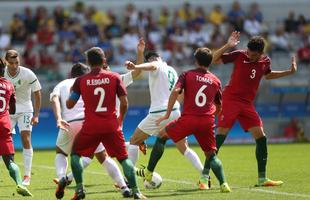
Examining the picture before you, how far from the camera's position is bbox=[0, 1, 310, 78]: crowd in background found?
30.6 m

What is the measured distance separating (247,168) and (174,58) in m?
13.2

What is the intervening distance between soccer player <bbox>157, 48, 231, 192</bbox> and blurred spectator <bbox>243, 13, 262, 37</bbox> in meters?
19.6

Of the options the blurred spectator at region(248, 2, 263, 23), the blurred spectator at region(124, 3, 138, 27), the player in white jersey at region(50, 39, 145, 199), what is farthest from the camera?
the blurred spectator at region(248, 2, 263, 23)

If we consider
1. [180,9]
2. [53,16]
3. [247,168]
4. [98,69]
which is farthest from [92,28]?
[98,69]

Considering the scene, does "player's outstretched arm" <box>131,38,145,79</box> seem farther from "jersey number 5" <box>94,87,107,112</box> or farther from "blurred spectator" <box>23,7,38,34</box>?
"blurred spectator" <box>23,7,38,34</box>

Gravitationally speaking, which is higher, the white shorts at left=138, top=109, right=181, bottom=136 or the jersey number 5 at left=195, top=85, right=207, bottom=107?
the jersey number 5 at left=195, top=85, right=207, bottom=107

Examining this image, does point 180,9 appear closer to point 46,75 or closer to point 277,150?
point 46,75

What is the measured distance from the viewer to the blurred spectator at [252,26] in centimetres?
3262

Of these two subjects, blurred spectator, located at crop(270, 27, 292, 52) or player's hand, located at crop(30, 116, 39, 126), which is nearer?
player's hand, located at crop(30, 116, 39, 126)

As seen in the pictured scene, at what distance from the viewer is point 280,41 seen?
32.6m

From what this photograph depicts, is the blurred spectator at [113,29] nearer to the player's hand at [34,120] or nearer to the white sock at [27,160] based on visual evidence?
the white sock at [27,160]

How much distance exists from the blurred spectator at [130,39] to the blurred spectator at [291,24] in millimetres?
5978

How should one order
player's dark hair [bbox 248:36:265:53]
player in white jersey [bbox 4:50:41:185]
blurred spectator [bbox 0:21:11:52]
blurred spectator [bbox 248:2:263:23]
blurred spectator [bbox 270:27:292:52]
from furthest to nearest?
blurred spectator [bbox 248:2:263:23], blurred spectator [bbox 270:27:292:52], blurred spectator [bbox 0:21:11:52], player in white jersey [bbox 4:50:41:185], player's dark hair [bbox 248:36:265:53]

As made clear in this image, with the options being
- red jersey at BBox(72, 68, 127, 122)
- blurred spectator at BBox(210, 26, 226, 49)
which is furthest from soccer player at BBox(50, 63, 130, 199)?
blurred spectator at BBox(210, 26, 226, 49)
